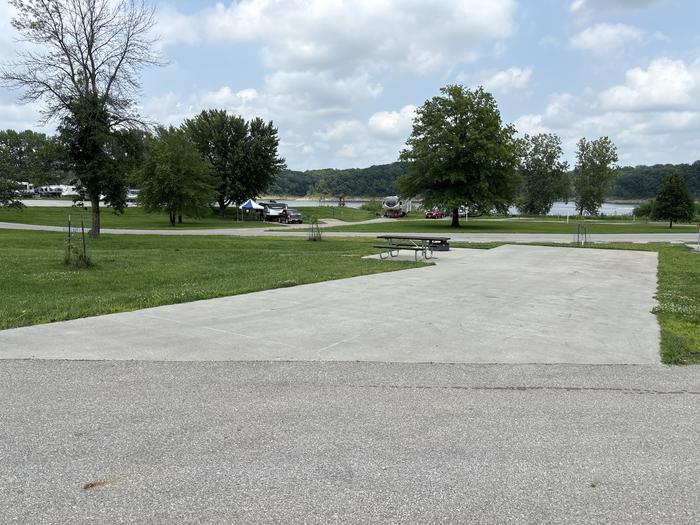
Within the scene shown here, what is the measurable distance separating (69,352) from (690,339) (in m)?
7.06

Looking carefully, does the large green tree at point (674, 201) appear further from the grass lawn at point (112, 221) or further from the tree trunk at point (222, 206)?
the tree trunk at point (222, 206)

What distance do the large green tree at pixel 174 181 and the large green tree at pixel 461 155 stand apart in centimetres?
1714

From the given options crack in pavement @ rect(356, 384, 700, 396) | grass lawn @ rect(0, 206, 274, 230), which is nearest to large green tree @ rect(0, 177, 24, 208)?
grass lawn @ rect(0, 206, 274, 230)

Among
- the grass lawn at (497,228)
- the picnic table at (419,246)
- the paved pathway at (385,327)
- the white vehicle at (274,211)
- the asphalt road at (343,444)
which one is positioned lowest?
the asphalt road at (343,444)

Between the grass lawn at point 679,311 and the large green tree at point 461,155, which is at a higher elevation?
the large green tree at point 461,155

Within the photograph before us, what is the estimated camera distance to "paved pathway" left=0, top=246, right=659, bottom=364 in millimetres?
5570

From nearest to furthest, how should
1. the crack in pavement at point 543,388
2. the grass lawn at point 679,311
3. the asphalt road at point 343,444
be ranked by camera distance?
the asphalt road at point 343,444 → the crack in pavement at point 543,388 → the grass lawn at point 679,311

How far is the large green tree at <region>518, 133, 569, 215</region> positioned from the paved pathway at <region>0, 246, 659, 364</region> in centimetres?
7053

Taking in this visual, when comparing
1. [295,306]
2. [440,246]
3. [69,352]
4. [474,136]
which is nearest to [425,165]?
[474,136]

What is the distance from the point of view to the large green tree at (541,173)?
252 feet

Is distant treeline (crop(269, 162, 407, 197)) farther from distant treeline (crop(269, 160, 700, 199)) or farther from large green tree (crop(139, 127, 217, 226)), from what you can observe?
large green tree (crop(139, 127, 217, 226))

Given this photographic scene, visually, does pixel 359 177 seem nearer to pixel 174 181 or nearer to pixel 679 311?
pixel 174 181

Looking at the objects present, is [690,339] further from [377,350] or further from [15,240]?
[15,240]

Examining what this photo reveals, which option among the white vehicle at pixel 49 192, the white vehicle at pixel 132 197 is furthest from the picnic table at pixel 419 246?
the white vehicle at pixel 49 192
